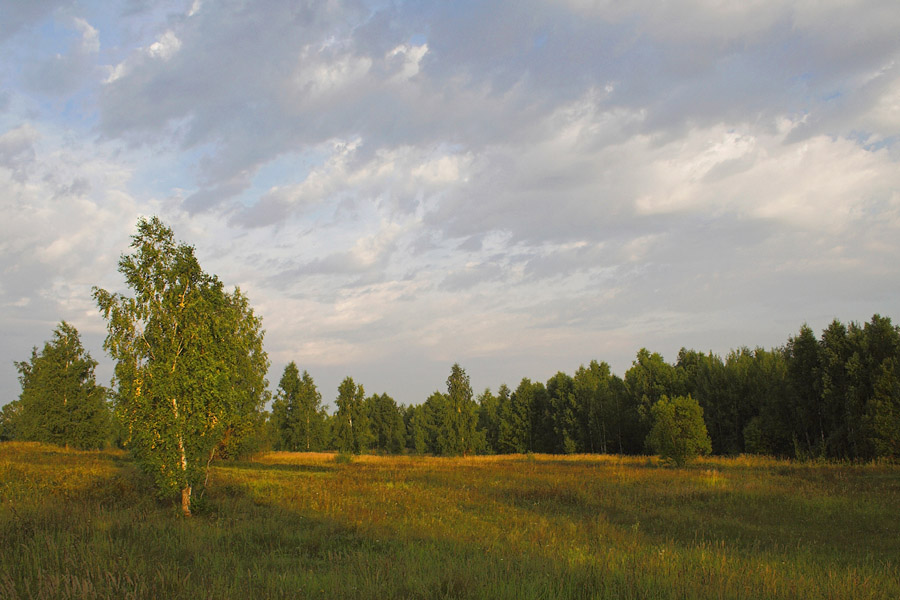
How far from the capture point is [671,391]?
61188 millimetres

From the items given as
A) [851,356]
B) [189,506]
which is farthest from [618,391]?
[189,506]

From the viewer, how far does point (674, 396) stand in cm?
5750

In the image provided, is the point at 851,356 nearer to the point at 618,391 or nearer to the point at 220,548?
the point at 618,391

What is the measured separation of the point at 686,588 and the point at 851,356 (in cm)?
4081

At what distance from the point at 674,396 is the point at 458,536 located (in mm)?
53849

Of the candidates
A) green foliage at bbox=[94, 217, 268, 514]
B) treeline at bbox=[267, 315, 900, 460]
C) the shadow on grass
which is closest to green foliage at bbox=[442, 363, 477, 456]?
treeline at bbox=[267, 315, 900, 460]

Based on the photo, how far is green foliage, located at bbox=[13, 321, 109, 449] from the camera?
37.8 meters

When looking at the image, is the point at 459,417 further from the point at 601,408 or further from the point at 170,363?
the point at 170,363

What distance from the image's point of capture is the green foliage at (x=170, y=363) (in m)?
12.3

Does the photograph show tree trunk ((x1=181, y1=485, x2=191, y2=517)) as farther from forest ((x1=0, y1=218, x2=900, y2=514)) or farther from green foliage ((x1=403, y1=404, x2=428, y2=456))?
green foliage ((x1=403, y1=404, x2=428, y2=456))

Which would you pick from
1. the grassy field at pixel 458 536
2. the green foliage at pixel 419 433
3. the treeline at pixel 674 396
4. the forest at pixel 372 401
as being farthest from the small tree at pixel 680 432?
the green foliage at pixel 419 433

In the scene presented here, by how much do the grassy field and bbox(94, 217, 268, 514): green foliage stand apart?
149 cm

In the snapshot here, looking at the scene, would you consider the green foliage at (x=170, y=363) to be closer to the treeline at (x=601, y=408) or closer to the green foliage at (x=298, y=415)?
the treeline at (x=601, y=408)

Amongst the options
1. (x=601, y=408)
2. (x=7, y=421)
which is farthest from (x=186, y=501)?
(x=7, y=421)
